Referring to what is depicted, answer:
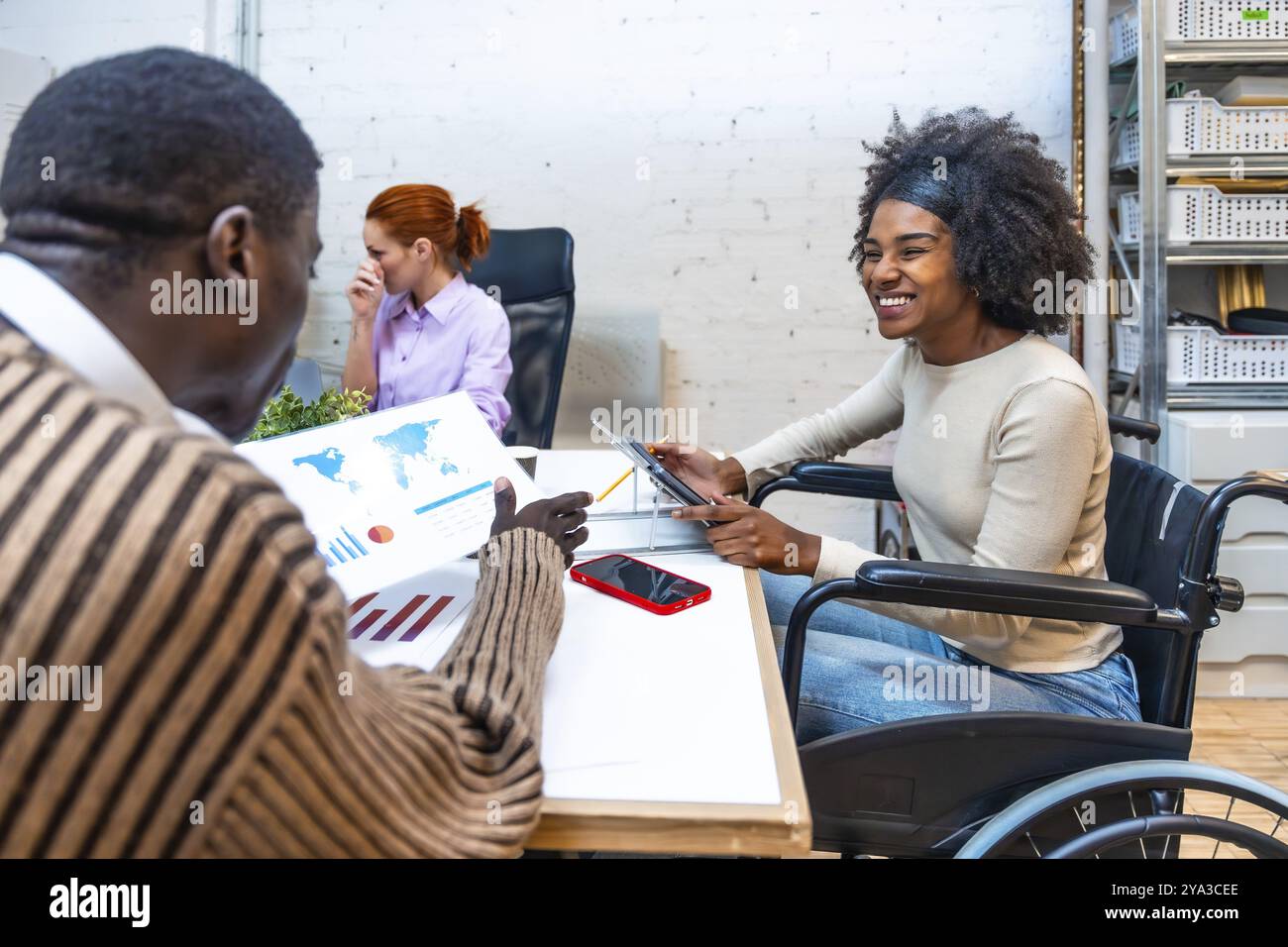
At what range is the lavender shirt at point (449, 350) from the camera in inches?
91.4

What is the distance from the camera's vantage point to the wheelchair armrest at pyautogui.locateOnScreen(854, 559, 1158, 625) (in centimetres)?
105

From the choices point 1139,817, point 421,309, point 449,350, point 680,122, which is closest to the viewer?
point 1139,817

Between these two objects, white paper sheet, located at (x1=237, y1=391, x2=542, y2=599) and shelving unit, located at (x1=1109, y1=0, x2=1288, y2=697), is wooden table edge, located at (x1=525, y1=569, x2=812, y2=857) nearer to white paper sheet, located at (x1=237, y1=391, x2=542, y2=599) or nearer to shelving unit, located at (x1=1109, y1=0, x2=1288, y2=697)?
white paper sheet, located at (x1=237, y1=391, x2=542, y2=599)

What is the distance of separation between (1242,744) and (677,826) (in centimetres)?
216

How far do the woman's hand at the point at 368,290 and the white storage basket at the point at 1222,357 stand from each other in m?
2.11

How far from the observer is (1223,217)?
8.53ft

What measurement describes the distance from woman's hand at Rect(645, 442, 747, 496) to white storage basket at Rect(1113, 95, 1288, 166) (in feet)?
5.65

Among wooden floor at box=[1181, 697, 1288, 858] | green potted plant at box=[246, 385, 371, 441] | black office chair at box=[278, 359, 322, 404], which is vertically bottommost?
wooden floor at box=[1181, 697, 1288, 858]

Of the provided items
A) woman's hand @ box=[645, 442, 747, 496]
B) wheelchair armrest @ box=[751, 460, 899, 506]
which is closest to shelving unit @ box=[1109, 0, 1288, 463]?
wheelchair armrest @ box=[751, 460, 899, 506]

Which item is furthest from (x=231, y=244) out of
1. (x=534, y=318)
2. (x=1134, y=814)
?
(x=534, y=318)

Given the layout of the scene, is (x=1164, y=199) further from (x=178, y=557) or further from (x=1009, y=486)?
(x=178, y=557)

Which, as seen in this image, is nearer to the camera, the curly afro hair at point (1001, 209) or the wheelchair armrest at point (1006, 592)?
the wheelchair armrest at point (1006, 592)

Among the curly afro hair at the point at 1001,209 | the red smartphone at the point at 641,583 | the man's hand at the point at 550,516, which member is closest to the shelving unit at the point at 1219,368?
the curly afro hair at the point at 1001,209

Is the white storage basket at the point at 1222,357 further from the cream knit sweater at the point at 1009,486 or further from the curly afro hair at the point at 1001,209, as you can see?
the cream knit sweater at the point at 1009,486
